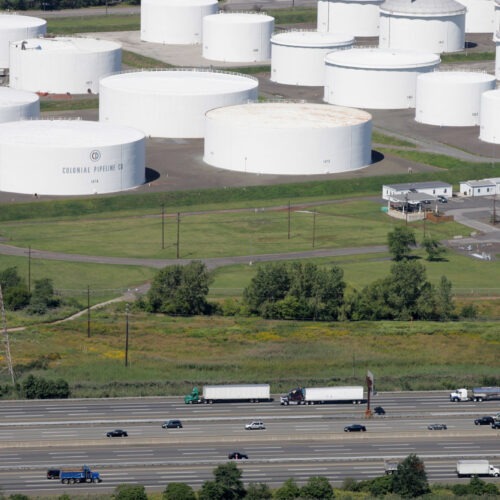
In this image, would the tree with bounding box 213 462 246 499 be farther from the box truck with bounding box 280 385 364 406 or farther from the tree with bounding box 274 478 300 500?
the box truck with bounding box 280 385 364 406

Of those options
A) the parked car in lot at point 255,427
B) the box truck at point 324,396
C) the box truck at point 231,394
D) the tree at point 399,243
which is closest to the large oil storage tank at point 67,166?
the tree at point 399,243

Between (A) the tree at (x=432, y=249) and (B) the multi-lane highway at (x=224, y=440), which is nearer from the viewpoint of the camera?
(B) the multi-lane highway at (x=224, y=440)

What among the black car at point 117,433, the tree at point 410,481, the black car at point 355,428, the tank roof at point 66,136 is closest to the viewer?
the tree at point 410,481

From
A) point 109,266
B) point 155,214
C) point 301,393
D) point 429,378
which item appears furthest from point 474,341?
point 155,214

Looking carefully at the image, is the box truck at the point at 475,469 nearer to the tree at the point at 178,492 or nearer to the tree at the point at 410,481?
the tree at the point at 410,481

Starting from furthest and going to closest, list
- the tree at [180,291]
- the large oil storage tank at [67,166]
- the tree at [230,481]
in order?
the large oil storage tank at [67,166] < the tree at [180,291] < the tree at [230,481]

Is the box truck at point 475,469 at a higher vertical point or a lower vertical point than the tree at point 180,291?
higher

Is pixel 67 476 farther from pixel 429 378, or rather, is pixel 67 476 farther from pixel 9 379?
pixel 429 378

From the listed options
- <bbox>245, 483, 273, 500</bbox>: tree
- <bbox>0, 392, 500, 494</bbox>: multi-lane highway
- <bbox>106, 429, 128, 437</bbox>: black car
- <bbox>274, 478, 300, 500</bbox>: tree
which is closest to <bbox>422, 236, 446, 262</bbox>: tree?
<bbox>0, 392, 500, 494</bbox>: multi-lane highway
